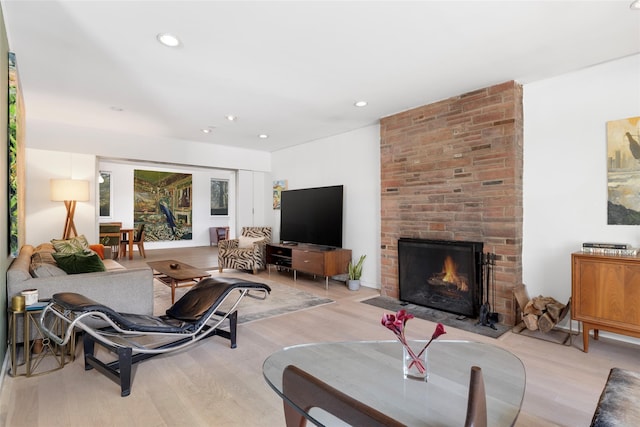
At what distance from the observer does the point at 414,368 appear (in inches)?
64.0

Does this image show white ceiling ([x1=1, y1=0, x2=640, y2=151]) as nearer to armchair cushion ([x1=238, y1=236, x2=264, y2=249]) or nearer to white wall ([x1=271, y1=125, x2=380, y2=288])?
white wall ([x1=271, y1=125, x2=380, y2=288])

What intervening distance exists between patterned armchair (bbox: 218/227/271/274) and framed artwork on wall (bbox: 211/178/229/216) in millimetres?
4768

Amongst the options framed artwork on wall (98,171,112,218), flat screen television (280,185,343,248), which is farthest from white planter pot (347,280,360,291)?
framed artwork on wall (98,171,112,218)

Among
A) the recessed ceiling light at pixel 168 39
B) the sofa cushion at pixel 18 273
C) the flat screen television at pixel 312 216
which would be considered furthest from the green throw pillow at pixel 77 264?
the flat screen television at pixel 312 216

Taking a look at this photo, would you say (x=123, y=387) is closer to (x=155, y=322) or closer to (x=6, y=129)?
(x=155, y=322)

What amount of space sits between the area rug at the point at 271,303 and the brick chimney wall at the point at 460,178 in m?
1.08

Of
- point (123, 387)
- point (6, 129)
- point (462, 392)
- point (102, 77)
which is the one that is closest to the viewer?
point (462, 392)

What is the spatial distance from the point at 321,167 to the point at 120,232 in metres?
5.31

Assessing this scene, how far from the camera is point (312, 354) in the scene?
1860 mm

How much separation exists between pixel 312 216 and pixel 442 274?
243cm

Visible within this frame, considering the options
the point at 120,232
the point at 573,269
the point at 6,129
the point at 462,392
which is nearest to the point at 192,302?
the point at 6,129

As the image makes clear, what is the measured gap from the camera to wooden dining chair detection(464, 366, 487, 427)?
991mm

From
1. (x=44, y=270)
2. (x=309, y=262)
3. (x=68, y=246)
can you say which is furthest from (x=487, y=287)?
(x=68, y=246)

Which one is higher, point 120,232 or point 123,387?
point 120,232
